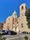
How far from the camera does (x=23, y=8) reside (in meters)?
16.8

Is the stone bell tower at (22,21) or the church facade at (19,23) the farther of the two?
the church facade at (19,23)

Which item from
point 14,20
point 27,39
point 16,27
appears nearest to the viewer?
point 27,39

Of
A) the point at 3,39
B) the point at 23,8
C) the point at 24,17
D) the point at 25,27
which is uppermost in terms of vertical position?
the point at 23,8

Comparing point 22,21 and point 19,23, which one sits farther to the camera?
point 19,23

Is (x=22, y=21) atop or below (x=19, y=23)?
atop

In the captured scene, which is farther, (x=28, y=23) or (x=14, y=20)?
(x=14, y=20)

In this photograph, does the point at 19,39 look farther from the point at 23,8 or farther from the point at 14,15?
the point at 14,15

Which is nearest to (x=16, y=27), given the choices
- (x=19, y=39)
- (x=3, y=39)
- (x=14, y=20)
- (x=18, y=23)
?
(x=18, y=23)

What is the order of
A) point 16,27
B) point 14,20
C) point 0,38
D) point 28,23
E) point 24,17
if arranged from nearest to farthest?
point 0,38 → point 28,23 → point 24,17 → point 16,27 → point 14,20

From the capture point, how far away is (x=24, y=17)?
15250 millimetres

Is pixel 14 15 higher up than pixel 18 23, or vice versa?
pixel 14 15

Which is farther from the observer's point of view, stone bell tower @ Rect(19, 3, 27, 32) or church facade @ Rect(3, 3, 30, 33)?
church facade @ Rect(3, 3, 30, 33)

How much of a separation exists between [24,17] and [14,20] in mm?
2792

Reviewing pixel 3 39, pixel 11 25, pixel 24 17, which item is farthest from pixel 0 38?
pixel 11 25
